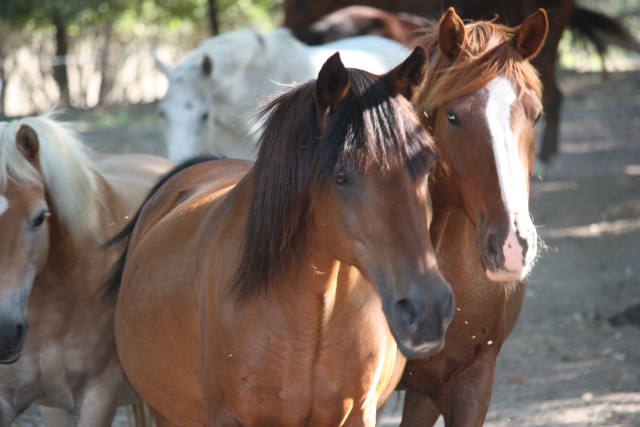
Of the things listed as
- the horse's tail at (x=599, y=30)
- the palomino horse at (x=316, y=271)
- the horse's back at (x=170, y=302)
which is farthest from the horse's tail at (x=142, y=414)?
the horse's tail at (x=599, y=30)

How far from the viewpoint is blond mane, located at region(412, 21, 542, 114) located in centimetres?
279

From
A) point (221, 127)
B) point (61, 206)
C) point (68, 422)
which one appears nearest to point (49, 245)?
point (61, 206)

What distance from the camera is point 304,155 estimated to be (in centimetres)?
241

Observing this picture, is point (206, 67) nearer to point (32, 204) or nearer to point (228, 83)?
point (228, 83)

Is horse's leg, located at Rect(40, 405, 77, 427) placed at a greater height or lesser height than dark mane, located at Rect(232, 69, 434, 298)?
lesser

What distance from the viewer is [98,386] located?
12.2ft

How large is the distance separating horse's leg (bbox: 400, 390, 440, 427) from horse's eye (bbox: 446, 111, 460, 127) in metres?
1.11

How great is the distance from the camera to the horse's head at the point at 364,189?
7.18 ft

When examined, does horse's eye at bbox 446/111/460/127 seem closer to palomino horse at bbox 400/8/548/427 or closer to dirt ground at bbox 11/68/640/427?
palomino horse at bbox 400/8/548/427

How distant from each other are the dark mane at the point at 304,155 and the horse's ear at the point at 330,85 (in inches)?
0.9

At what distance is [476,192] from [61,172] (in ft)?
5.85

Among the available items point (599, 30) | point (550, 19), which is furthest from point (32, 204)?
point (599, 30)

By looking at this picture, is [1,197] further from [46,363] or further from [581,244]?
[581,244]

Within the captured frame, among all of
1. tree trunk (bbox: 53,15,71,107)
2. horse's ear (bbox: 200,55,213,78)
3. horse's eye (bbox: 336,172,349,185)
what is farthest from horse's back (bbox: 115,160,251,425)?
tree trunk (bbox: 53,15,71,107)
